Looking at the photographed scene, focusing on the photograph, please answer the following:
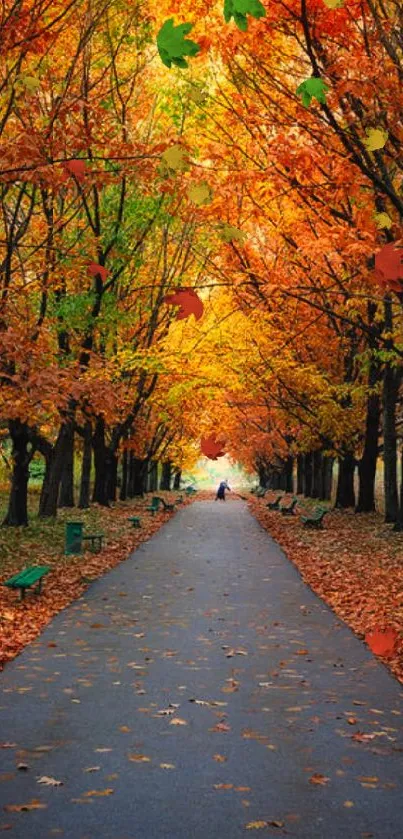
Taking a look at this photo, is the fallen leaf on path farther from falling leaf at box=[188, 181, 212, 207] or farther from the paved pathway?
falling leaf at box=[188, 181, 212, 207]

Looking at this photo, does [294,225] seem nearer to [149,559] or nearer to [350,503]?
[149,559]

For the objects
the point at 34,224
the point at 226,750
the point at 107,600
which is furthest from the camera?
the point at 34,224

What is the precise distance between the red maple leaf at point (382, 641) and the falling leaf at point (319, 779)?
14.9ft

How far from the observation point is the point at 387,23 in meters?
9.70

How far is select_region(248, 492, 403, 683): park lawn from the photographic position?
12617mm

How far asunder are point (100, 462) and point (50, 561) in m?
17.8

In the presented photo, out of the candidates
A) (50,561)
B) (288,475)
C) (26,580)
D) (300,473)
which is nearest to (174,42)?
(26,580)

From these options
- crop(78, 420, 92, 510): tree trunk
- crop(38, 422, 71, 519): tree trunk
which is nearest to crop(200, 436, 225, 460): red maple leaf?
crop(78, 420, 92, 510): tree trunk

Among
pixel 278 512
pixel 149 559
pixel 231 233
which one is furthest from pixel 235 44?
pixel 278 512

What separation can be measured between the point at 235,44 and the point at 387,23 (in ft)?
9.76

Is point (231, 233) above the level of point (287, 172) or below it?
below

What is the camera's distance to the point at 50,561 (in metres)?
18.5

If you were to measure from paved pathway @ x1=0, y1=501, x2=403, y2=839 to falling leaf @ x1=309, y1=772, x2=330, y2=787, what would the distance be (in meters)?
0.02

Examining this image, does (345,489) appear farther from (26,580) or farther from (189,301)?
(189,301)
